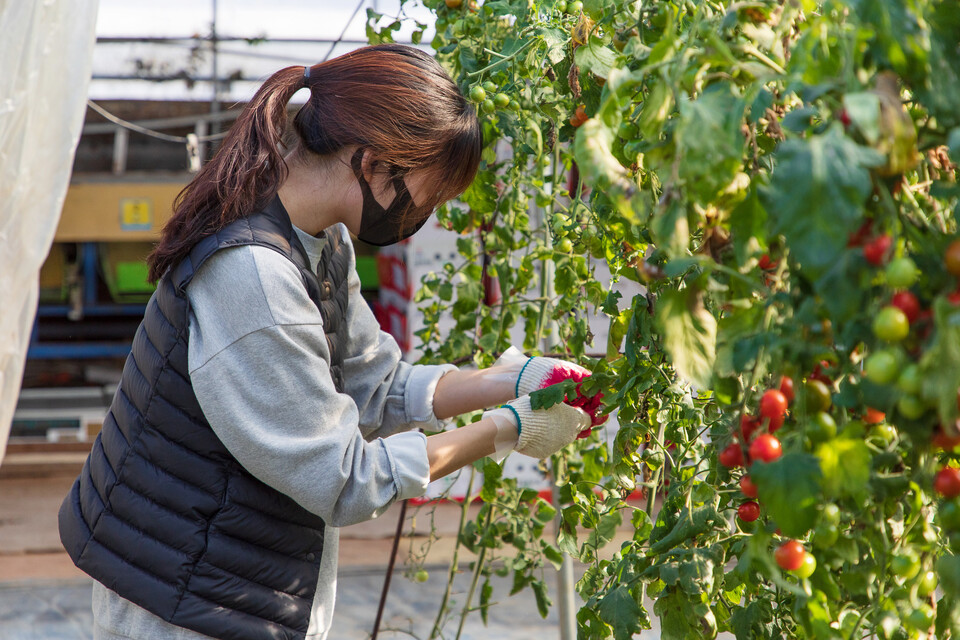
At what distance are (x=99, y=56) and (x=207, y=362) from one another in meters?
3.49

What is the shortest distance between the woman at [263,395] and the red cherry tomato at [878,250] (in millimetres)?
669

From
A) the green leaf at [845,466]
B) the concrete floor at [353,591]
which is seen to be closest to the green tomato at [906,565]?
the green leaf at [845,466]

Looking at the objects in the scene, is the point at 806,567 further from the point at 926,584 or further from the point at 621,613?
the point at 621,613

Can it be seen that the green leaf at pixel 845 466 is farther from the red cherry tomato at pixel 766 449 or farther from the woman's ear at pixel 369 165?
the woman's ear at pixel 369 165

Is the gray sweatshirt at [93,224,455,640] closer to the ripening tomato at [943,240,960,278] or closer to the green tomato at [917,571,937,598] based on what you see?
the green tomato at [917,571,937,598]

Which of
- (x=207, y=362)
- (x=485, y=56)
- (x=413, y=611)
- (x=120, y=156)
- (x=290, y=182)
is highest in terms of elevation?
(x=485, y=56)

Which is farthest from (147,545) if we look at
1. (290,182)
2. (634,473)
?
(634,473)

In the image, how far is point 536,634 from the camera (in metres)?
2.53

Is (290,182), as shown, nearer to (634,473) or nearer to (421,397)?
(421,397)

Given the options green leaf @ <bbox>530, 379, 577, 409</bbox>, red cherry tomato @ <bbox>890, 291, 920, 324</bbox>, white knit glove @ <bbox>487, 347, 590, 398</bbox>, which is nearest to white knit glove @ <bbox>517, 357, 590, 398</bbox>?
white knit glove @ <bbox>487, 347, 590, 398</bbox>

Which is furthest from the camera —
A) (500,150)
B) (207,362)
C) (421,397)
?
(500,150)

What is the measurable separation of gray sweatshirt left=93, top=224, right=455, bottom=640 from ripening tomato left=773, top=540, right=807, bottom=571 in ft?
1.81

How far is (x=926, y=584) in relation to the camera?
613mm

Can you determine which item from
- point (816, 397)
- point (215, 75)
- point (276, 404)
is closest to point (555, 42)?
point (276, 404)
